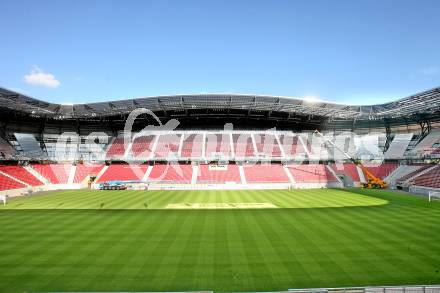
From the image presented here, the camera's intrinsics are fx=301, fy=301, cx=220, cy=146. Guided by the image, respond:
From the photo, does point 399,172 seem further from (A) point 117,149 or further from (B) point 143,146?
(A) point 117,149

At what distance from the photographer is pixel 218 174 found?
5356 cm

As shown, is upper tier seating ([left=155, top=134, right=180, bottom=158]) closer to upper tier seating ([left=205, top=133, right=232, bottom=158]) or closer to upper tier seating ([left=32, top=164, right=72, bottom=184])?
upper tier seating ([left=205, top=133, right=232, bottom=158])

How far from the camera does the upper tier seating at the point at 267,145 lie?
60.4m

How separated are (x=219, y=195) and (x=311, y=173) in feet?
74.1

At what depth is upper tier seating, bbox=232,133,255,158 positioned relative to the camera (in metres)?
59.7

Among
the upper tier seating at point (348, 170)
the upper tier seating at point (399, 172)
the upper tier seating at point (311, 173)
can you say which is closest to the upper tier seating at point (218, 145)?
the upper tier seating at point (311, 173)

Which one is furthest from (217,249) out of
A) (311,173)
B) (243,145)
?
(243,145)

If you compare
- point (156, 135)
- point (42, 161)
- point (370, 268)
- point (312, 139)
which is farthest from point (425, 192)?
point (42, 161)

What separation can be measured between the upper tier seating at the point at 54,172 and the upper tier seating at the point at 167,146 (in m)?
16.5

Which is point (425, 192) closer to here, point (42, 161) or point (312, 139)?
point (312, 139)

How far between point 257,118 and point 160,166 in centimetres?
2161

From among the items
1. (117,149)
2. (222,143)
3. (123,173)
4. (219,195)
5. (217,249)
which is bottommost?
(219,195)

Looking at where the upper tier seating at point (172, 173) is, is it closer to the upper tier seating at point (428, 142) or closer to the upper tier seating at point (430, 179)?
the upper tier seating at point (430, 179)

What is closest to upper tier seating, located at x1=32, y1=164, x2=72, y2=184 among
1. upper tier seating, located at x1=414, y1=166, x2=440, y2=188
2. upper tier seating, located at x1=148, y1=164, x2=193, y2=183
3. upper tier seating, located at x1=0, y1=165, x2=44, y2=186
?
upper tier seating, located at x1=0, y1=165, x2=44, y2=186
